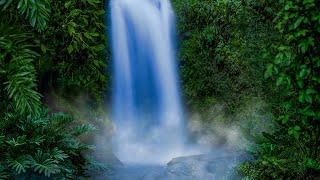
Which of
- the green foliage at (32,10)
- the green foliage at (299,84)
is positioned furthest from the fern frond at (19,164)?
the green foliage at (299,84)

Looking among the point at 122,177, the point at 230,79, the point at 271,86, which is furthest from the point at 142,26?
the point at 122,177

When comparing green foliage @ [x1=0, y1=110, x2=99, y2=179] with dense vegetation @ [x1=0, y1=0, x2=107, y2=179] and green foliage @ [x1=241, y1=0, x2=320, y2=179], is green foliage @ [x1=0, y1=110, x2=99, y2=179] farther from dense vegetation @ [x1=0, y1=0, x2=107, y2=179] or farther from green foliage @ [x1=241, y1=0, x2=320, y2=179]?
green foliage @ [x1=241, y1=0, x2=320, y2=179]

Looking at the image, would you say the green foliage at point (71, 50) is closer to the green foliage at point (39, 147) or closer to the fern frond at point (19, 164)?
the green foliage at point (39, 147)

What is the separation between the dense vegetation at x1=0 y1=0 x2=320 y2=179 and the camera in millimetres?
4992

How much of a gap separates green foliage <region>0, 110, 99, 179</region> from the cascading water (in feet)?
13.6

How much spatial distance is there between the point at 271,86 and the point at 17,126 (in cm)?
485

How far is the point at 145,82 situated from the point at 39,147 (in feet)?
17.8

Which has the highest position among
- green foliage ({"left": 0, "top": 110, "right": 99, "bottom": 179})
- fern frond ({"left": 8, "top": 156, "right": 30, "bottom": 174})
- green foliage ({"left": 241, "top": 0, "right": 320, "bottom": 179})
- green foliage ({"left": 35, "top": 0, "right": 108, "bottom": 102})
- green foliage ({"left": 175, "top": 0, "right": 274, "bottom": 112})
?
green foliage ({"left": 175, "top": 0, "right": 274, "bottom": 112})

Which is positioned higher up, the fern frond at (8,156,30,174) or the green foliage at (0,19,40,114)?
the green foliage at (0,19,40,114)

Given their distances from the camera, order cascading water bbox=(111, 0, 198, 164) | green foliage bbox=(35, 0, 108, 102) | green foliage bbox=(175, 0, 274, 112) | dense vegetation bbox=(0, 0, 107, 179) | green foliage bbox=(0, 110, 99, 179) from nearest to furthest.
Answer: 1. dense vegetation bbox=(0, 0, 107, 179)
2. green foliage bbox=(0, 110, 99, 179)
3. green foliage bbox=(35, 0, 108, 102)
4. green foliage bbox=(175, 0, 274, 112)
5. cascading water bbox=(111, 0, 198, 164)

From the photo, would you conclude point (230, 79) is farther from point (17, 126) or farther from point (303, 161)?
point (17, 126)

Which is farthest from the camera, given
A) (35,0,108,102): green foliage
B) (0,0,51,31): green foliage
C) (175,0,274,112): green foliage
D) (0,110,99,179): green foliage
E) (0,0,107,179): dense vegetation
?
(175,0,274,112): green foliage

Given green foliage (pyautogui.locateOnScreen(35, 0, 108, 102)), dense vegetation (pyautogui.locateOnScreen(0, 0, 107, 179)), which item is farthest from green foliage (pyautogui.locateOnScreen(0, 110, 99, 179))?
green foliage (pyautogui.locateOnScreen(35, 0, 108, 102))

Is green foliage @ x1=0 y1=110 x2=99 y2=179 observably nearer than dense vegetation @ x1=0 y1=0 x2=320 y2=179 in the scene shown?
No
